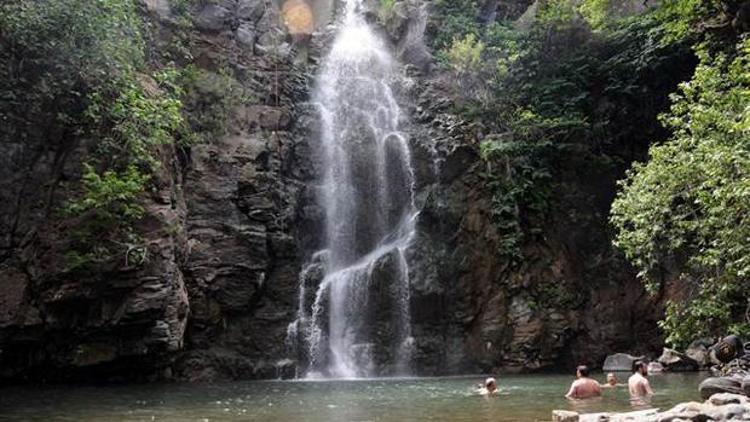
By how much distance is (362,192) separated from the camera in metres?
26.4

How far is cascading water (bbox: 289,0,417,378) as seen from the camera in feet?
74.9

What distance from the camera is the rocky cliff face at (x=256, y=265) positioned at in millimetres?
16969

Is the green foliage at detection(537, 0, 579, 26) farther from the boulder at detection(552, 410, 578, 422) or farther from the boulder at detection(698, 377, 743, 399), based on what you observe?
the boulder at detection(552, 410, 578, 422)

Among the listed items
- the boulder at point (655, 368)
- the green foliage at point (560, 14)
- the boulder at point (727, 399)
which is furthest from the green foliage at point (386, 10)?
the boulder at point (727, 399)

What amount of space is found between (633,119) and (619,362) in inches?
410

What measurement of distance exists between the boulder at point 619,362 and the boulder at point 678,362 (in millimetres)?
2337

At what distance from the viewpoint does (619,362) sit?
2303 cm

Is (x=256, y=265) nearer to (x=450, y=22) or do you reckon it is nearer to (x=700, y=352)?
(x=700, y=352)

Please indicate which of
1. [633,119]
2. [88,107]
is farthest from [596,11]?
[88,107]

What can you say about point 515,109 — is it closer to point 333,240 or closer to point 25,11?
point 333,240

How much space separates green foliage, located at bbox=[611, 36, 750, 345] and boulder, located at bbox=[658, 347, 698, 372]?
13.3ft

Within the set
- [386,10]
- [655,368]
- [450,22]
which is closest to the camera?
[655,368]

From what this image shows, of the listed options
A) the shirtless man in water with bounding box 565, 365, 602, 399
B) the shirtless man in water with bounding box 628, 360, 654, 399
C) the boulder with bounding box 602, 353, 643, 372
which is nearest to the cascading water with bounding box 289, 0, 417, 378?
the boulder with bounding box 602, 353, 643, 372

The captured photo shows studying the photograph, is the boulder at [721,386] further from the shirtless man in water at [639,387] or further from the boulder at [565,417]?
the boulder at [565,417]
